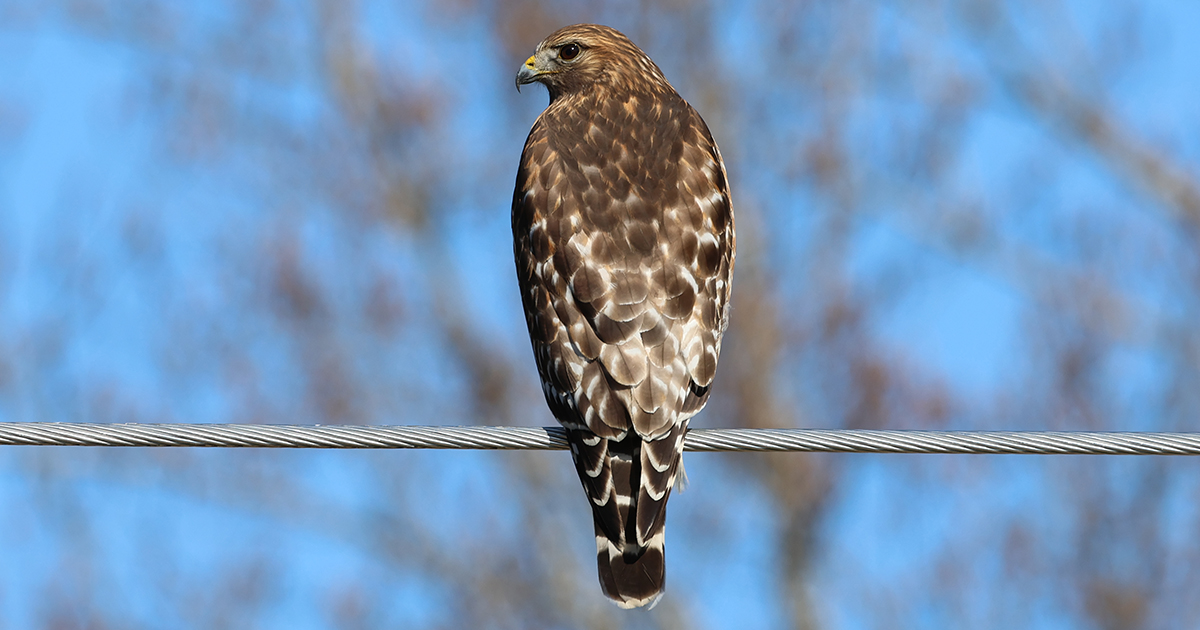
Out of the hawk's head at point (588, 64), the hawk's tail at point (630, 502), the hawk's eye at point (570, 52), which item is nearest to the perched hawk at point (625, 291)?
the hawk's tail at point (630, 502)

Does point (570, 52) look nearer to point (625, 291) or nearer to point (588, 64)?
point (588, 64)

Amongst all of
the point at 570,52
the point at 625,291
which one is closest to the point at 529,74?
the point at 570,52

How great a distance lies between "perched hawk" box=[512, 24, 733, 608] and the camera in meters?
4.46

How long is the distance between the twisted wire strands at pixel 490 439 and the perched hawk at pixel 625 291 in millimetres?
807

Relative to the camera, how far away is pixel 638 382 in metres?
4.53

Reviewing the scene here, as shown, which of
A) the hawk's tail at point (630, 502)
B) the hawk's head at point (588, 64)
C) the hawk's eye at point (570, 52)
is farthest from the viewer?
the hawk's eye at point (570, 52)

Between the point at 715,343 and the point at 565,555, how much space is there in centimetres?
1054

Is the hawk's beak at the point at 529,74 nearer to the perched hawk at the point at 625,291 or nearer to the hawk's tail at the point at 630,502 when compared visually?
the perched hawk at the point at 625,291

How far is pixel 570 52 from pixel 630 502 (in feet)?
9.52

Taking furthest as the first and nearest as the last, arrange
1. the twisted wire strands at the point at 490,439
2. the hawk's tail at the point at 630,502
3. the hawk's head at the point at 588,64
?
the hawk's head at the point at 588,64, the hawk's tail at the point at 630,502, the twisted wire strands at the point at 490,439

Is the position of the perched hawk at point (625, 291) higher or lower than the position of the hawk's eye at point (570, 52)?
lower

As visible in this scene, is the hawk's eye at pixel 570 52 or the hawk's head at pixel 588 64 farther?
the hawk's eye at pixel 570 52

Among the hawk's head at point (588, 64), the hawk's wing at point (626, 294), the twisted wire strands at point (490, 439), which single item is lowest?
the twisted wire strands at point (490, 439)

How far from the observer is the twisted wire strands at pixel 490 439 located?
3402mm
